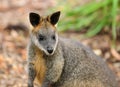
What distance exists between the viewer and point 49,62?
22.3 ft

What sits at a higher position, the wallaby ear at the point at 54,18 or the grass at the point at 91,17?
the wallaby ear at the point at 54,18

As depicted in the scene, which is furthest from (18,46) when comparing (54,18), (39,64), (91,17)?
(54,18)

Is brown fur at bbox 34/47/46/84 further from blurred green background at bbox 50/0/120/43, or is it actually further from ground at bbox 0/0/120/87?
blurred green background at bbox 50/0/120/43

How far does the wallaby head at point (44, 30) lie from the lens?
6660mm

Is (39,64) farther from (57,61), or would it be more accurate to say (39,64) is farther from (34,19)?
(34,19)

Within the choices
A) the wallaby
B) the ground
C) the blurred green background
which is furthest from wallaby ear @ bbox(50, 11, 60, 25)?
the blurred green background

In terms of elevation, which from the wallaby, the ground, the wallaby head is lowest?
the ground

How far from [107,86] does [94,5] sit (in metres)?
3.10

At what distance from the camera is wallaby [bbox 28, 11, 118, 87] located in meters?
6.71

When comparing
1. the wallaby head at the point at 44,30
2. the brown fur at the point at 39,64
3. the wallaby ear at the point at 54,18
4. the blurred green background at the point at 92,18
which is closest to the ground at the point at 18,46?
the blurred green background at the point at 92,18

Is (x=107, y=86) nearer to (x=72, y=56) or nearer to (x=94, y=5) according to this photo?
(x=72, y=56)

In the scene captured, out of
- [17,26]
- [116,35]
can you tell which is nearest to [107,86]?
[116,35]

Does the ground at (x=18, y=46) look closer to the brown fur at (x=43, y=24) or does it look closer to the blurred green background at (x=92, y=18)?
the blurred green background at (x=92, y=18)

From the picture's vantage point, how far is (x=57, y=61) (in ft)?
22.4
